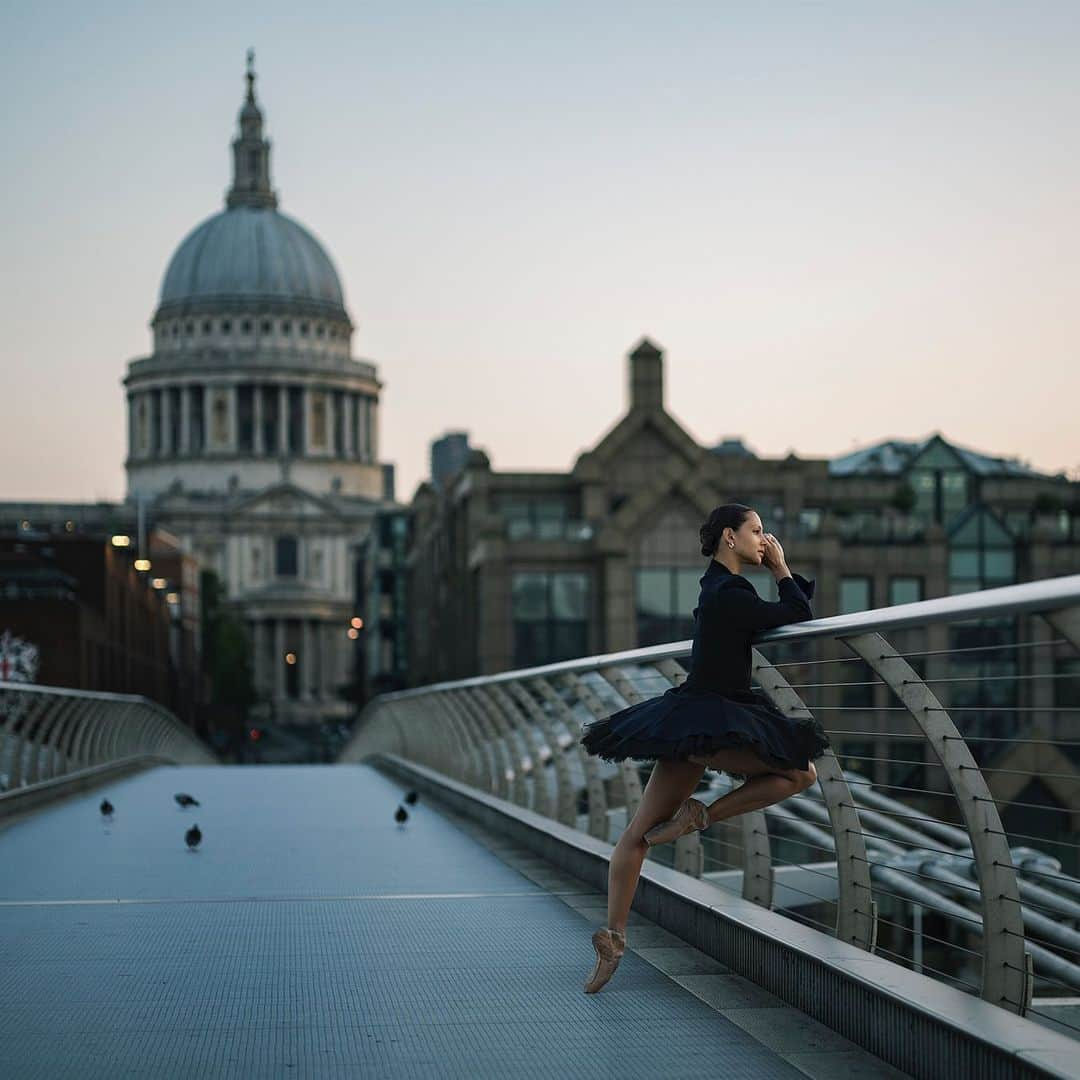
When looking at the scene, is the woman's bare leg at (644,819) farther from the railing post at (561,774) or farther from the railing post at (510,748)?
the railing post at (510,748)

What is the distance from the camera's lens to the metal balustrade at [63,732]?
19781mm

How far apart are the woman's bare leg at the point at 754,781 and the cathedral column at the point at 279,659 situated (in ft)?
609

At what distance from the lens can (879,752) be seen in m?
57.1

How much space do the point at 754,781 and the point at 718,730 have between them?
1.23ft

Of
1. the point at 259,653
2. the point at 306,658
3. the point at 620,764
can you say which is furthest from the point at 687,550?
the point at 306,658

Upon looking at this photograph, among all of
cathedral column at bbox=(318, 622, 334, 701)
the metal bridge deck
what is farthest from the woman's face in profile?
cathedral column at bbox=(318, 622, 334, 701)

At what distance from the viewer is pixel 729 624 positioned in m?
7.71

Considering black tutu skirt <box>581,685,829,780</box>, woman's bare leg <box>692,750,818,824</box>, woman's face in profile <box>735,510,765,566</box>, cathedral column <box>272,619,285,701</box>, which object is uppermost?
woman's face in profile <box>735,510,765,566</box>

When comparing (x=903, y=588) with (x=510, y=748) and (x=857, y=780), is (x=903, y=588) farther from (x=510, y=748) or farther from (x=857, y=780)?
(x=857, y=780)

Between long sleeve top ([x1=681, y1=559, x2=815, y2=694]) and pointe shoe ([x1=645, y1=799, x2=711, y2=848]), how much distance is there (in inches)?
19.4

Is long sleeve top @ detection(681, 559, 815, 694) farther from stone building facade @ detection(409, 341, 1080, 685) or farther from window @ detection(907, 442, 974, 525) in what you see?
Result: window @ detection(907, 442, 974, 525)

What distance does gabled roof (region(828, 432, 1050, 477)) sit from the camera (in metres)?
80.7

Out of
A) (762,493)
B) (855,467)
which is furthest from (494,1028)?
(855,467)

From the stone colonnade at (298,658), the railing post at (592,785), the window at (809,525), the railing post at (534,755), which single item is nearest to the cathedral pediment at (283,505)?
the stone colonnade at (298,658)
